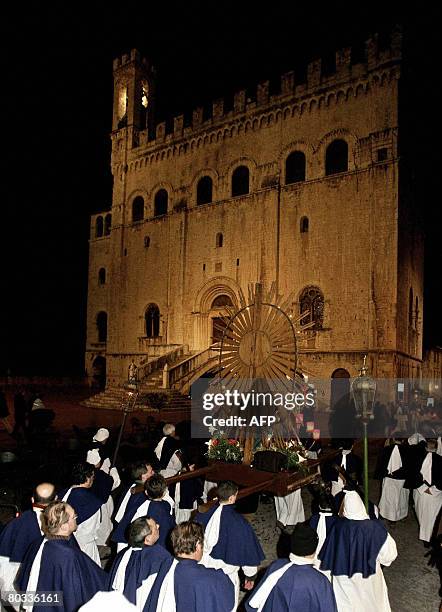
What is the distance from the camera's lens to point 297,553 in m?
3.27

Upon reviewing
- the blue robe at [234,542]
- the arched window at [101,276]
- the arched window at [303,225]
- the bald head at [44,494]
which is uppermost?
the arched window at [303,225]

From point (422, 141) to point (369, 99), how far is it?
4.87 metres

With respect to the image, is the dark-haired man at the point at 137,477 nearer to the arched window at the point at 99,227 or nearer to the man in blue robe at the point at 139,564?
the man in blue robe at the point at 139,564

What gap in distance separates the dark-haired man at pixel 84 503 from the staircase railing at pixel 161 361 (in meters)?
17.7

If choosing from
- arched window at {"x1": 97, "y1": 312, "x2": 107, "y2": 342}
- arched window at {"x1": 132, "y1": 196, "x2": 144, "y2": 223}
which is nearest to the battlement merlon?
arched window at {"x1": 132, "y1": 196, "x2": 144, "y2": 223}

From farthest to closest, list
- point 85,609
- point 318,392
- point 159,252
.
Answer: point 159,252 < point 318,392 < point 85,609

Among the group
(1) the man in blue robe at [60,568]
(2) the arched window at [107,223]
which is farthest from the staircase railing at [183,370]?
(1) the man in blue robe at [60,568]

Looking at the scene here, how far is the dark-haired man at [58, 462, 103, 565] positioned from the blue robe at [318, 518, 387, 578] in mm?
2450

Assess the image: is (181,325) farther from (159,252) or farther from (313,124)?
(313,124)

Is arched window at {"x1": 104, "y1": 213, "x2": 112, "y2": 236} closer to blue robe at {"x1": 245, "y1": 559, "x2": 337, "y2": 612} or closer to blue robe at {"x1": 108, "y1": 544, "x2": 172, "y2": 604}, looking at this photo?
blue robe at {"x1": 108, "y1": 544, "x2": 172, "y2": 604}

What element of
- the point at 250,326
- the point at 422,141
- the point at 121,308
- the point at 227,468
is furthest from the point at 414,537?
the point at 121,308

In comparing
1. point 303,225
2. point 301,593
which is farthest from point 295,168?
point 301,593

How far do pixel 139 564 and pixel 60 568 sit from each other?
1.83 feet

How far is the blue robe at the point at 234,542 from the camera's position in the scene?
4883 millimetres
